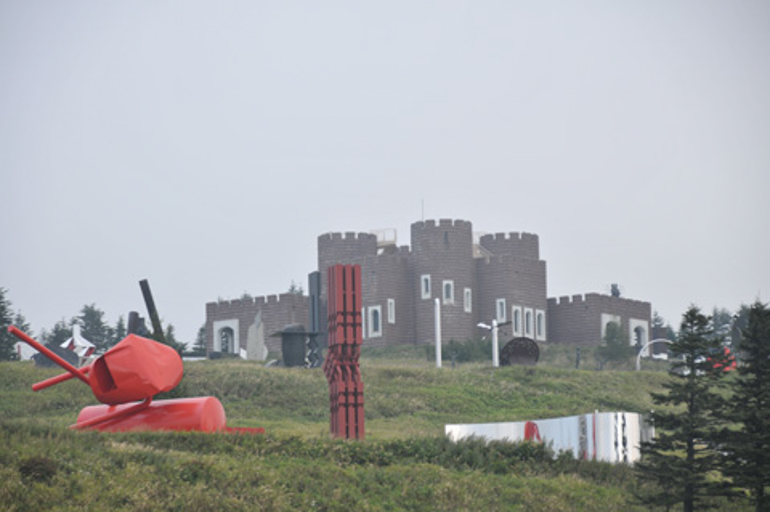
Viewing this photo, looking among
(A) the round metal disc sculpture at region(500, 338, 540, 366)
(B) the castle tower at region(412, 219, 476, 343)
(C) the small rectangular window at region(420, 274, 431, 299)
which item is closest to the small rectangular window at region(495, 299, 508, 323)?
(B) the castle tower at region(412, 219, 476, 343)

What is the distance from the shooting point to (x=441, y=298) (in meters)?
61.8

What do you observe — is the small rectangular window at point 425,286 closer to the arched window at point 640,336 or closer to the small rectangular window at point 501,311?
the small rectangular window at point 501,311

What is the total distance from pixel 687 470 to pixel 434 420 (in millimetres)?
14395

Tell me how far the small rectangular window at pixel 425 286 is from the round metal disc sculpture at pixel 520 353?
577 inches

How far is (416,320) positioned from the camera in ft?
205

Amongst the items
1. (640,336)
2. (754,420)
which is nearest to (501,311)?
(640,336)

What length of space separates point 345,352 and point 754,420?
8584 mm

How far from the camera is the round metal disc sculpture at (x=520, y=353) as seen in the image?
155 feet

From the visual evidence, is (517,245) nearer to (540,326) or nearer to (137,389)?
(540,326)

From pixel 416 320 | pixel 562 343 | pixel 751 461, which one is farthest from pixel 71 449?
pixel 562 343

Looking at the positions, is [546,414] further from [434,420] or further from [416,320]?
[416,320]

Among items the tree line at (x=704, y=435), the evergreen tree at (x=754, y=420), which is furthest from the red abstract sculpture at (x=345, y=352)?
the evergreen tree at (x=754, y=420)

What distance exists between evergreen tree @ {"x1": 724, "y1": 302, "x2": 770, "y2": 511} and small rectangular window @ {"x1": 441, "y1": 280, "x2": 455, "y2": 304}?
131ft

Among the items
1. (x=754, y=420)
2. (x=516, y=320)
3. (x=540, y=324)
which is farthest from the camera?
(x=540, y=324)
